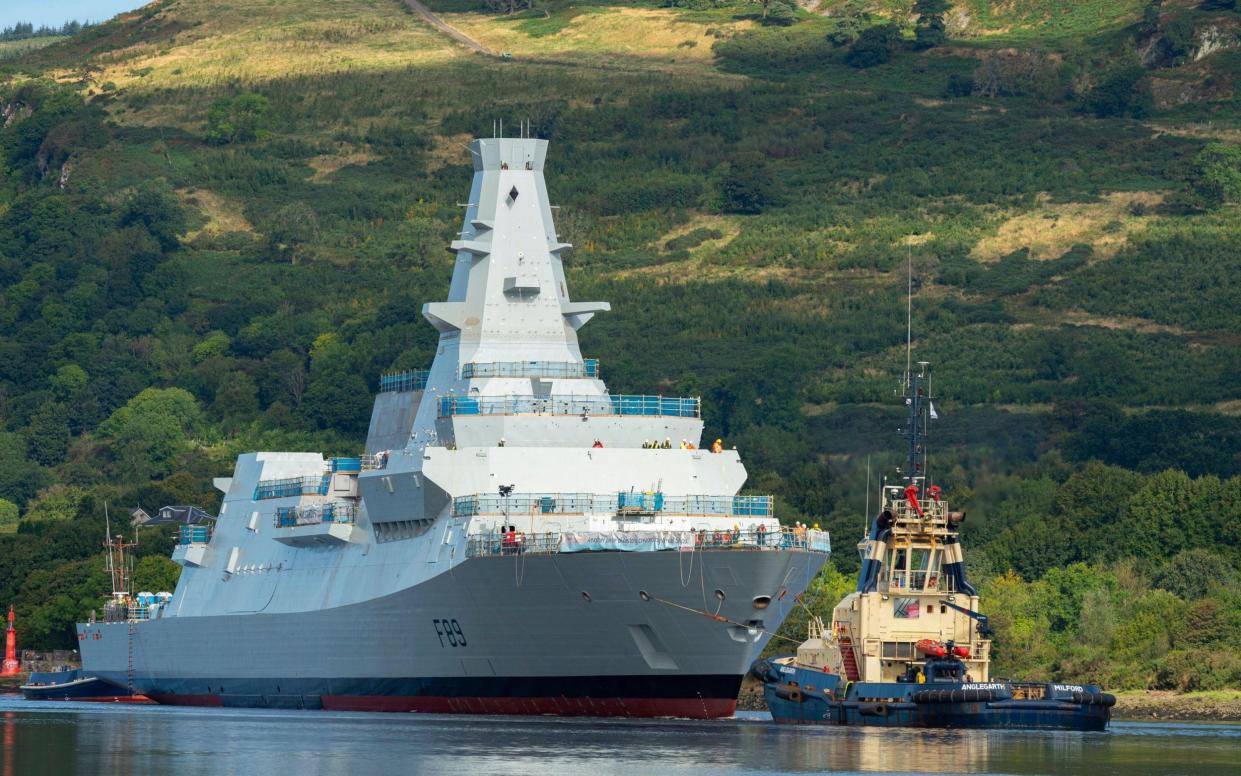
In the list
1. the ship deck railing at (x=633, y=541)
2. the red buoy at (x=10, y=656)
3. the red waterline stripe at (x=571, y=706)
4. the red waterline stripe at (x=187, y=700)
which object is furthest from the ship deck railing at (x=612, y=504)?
the red buoy at (x=10, y=656)

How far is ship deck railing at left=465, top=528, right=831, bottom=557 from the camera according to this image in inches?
2675

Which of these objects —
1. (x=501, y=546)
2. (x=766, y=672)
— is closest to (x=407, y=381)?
(x=501, y=546)

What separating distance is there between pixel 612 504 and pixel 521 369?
679 cm

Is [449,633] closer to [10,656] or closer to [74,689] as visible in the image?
[74,689]

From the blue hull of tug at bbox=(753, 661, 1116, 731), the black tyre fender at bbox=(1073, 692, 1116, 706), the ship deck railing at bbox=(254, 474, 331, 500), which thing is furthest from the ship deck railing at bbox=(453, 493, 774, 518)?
the black tyre fender at bbox=(1073, 692, 1116, 706)

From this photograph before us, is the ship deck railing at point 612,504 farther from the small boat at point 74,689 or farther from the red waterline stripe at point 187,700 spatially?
the small boat at point 74,689

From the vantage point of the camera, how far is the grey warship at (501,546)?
6862cm

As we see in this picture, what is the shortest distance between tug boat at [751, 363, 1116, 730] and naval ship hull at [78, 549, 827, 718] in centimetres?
278

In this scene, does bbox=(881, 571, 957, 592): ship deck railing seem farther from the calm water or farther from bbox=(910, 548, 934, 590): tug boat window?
the calm water

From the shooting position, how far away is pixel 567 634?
69.4m

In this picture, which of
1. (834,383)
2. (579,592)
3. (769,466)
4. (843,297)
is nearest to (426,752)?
(579,592)

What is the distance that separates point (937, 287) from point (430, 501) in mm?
115684

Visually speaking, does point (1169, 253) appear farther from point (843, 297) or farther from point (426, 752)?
point (426, 752)

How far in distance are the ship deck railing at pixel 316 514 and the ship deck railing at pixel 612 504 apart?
722cm
